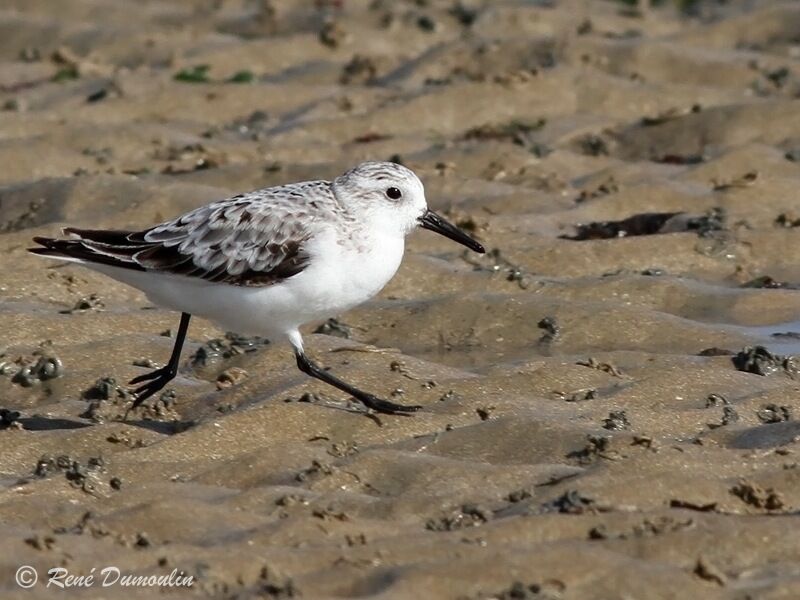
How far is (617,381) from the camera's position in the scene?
7.82m

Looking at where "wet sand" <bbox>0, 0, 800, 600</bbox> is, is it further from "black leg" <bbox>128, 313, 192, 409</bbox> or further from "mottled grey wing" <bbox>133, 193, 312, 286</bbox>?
"mottled grey wing" <bbox>133, 193, 312, 286</bbox>

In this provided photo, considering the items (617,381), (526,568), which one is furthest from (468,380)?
(526,568)

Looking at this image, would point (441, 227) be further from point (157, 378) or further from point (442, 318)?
point (157, 378)

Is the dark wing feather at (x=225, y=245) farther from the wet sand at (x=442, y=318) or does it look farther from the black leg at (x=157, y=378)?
the wet sand at (x=442, y=318)

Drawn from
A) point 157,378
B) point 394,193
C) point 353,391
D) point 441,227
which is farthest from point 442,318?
point 157,378

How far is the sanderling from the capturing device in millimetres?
7605

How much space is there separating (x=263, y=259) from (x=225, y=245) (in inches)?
7.9

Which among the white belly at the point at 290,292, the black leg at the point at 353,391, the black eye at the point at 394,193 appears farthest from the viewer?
the black eye at the point at 394,193

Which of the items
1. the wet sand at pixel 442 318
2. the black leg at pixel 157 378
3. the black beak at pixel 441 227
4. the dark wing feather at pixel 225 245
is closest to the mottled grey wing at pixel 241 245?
the dark wing feather at pixel 225 245

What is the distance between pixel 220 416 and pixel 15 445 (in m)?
0.88

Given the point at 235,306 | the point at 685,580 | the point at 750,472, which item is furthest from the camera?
the point at 235,306

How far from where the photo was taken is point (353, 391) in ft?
24.5

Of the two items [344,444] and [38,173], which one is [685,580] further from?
[38,173]

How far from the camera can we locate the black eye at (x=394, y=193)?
26.2 ft
